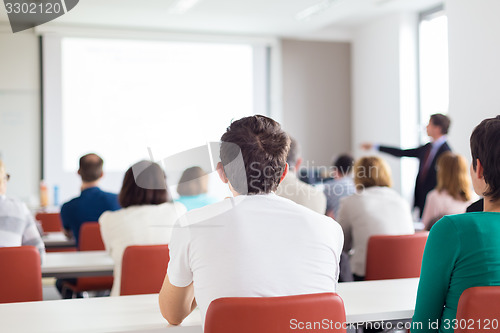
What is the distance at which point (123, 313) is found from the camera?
1.75 metres

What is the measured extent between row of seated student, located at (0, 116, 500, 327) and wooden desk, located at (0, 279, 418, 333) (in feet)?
0.41

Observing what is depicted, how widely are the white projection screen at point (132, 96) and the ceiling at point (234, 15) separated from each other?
303 millimetres

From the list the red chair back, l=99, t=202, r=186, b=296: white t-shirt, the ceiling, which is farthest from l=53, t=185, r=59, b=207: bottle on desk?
l=99, t=202, r=186, b=296: white t-shirt

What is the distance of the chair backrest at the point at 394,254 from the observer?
2.73 meters

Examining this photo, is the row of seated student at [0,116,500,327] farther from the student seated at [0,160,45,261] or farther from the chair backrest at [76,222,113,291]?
the chair backrest at [76,222,113,291]

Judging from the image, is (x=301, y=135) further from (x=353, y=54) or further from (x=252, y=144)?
(x=252, y=144)

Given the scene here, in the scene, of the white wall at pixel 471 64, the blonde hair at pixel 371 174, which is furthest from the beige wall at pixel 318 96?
the blonde hair at pixel 371 174

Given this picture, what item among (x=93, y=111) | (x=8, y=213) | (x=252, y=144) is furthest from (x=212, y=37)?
(x=252, y=144)

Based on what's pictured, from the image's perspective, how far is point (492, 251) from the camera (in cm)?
154

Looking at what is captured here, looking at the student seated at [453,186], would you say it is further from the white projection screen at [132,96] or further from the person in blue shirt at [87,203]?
the white projection screen at [132,96]

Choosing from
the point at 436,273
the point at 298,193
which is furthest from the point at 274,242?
the point at 298,193

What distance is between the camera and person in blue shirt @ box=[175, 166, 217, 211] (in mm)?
3435

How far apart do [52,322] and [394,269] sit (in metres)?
1.70

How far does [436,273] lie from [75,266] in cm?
184
